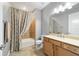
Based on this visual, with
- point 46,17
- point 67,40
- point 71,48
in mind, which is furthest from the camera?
point 46,17

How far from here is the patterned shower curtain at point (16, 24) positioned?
2.20m

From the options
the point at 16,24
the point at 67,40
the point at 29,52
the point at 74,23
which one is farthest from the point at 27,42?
the point at 74,23

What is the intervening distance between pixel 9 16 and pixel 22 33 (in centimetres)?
46

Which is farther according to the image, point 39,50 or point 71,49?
point 39,50

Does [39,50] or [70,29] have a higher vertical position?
[70,29]

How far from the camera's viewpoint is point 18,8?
218 centimetres

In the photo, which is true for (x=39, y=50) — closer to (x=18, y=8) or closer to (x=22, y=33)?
(x=22, y=33)

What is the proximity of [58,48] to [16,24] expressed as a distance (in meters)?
1.09

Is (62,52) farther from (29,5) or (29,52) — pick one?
(29,5)

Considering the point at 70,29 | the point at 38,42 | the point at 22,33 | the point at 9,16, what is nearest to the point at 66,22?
the point at 70,29

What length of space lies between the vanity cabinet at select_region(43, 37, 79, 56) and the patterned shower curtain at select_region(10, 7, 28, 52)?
0.61m

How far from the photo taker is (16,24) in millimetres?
2236

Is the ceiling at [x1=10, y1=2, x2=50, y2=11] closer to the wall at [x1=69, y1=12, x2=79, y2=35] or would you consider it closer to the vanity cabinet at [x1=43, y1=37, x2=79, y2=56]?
the wall at [x1=69, y1=12, x2=79, y2=35]

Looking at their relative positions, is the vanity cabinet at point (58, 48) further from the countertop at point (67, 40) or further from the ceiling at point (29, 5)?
the ceiling at point (29, 5)
